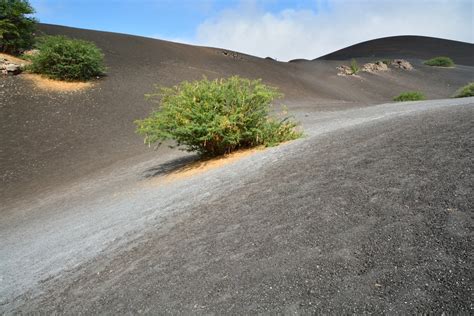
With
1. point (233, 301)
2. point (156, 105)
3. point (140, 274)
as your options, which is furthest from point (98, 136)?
point (233, 301)

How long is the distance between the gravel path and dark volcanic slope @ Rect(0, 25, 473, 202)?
17.1 ft

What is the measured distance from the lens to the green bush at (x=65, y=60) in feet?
55.7

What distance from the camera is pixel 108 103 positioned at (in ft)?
53.4

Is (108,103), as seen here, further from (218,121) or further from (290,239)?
(290,239)

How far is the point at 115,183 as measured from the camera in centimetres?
888

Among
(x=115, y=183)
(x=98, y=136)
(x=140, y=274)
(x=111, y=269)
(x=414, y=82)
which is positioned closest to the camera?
(x=140, y=274)

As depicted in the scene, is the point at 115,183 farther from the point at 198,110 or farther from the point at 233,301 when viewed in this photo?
the point at 233,301

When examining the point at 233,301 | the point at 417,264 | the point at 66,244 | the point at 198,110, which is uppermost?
the point at 198,110

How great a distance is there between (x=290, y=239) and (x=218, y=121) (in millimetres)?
4848

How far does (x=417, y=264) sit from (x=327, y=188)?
1.71 meters

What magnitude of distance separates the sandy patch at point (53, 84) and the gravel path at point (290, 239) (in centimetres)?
1152

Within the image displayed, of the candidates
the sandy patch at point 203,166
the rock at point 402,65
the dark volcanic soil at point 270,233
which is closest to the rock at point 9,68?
the dark volcanic soil at point 270,233

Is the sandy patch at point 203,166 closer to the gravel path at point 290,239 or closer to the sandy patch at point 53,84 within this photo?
the gravel path at point 290,239

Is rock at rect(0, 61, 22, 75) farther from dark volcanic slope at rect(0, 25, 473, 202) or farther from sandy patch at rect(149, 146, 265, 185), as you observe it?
sandy patch at rect(149, 146, 265, 185)
